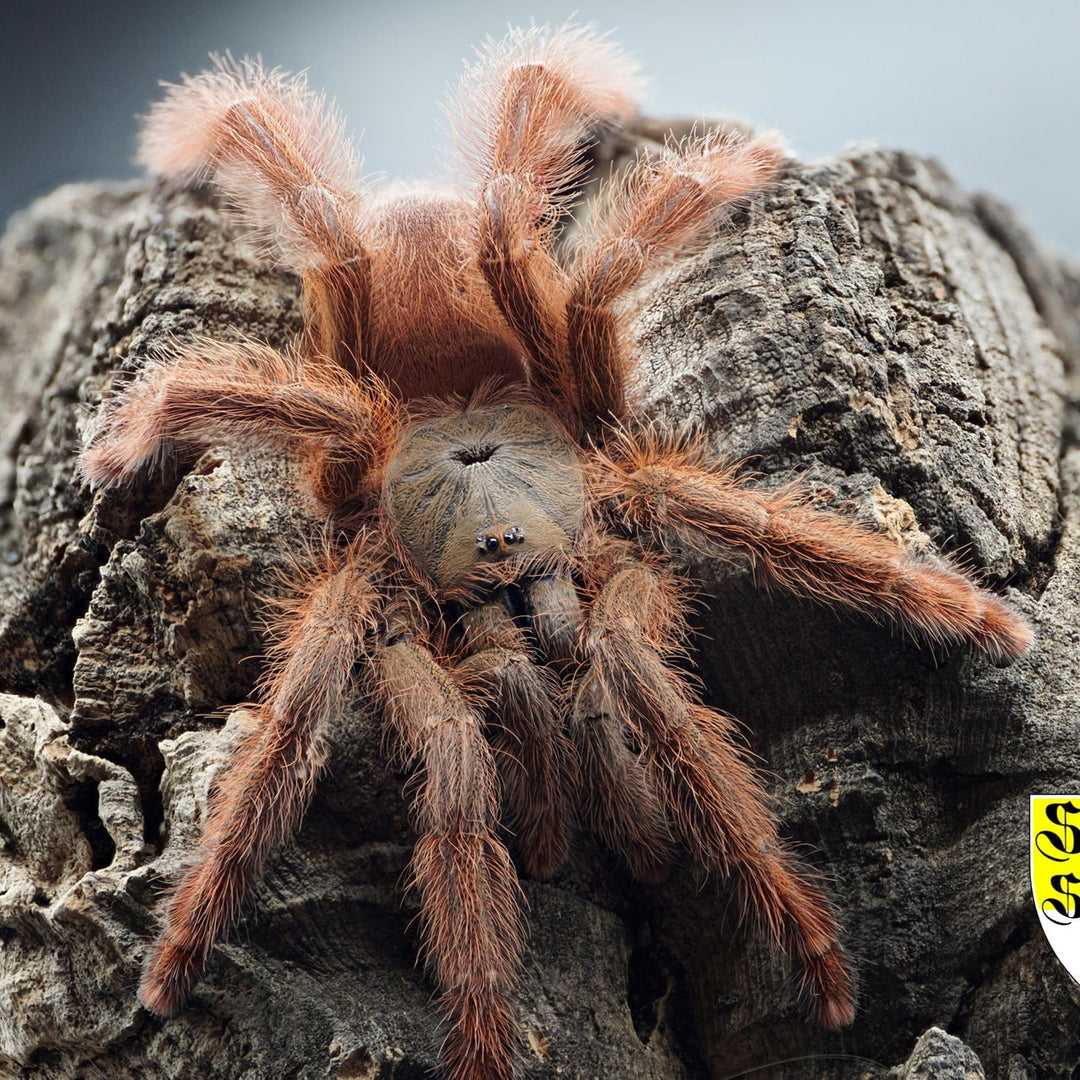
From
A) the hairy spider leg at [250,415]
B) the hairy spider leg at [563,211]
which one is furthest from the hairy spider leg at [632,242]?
the hairy spider leg at [250,415]

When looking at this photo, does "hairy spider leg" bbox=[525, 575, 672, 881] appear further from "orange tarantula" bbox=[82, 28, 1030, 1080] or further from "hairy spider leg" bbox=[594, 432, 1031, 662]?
"hairy spider leg" bbox=[594, 432, 1031, 662]

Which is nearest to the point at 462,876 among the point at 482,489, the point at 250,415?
the point at 482,489

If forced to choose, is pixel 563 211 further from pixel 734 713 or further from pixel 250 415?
pixel 734 713

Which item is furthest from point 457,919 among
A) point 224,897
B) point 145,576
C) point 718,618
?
point 145,576

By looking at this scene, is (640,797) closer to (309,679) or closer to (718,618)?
(718,618)

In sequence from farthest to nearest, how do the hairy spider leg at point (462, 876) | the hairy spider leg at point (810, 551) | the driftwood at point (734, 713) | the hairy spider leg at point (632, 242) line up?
the hairy spider leg at point (632, 242) → the hairy spider leg at point (810, 551) → the driftwood at point (734, 713) → the hairy spider leg at point (462, 876)

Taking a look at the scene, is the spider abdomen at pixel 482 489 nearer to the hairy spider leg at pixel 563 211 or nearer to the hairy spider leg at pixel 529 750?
the hairy spider leg at pixel 563 211

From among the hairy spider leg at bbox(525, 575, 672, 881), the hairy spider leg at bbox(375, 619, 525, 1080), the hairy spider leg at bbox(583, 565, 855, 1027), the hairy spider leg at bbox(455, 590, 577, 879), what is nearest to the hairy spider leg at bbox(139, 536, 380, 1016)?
the hairy spider leg at bbox(375, 619, 525, 1080)
